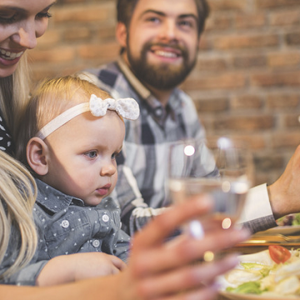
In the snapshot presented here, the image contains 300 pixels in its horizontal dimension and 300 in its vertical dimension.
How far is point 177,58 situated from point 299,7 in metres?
0.82

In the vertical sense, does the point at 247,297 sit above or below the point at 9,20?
below

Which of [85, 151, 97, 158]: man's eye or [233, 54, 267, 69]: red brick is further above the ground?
[233, 54, 267, 69]: red brick

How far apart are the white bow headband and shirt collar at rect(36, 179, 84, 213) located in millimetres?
109

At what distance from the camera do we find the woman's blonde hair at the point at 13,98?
98 centimetres

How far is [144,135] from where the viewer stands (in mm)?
1681

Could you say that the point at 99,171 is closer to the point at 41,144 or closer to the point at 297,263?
the point at 41,144

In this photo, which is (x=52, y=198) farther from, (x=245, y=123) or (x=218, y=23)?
(x=218, y=23)

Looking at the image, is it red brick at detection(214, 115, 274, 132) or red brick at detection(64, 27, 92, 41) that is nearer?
red brick at detection(214, 115, 274, 132)

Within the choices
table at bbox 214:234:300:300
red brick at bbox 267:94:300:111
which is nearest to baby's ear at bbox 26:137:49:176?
table at bbox 214:234:300:300

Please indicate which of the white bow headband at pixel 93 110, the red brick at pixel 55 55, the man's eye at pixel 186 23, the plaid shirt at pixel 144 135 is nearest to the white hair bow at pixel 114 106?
the white bow headband at pixel 93 110

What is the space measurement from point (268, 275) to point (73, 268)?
31 centimetres

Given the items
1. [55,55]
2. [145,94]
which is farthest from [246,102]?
[55,55]

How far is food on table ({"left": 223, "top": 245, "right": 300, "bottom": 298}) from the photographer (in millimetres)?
546

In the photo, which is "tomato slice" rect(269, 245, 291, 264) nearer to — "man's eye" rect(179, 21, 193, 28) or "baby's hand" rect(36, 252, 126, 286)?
"baby's hand" rect(36, 252, 126, 286)
